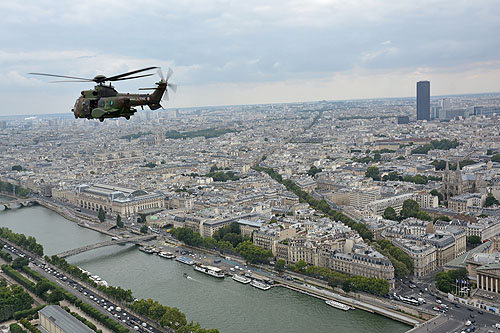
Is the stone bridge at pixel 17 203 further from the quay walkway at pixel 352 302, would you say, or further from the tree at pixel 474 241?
the tree at pixel 474 241

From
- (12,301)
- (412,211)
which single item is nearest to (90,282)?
(12,301)

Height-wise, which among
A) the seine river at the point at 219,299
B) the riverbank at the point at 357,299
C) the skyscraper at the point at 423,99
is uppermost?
the skyscraper at the point at 423,99

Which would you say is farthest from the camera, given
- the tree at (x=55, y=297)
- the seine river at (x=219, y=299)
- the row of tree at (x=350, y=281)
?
the row of tree at (x=350, y=281)

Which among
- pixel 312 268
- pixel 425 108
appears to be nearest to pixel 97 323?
pixel 312 268

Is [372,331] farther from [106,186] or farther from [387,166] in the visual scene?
[387,166]

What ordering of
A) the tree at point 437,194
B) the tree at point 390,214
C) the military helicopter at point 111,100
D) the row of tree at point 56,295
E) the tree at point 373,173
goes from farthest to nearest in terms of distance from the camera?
the tree at point 373,173 < the tree at point 437,194 < the tree at point 390,214 < the row of tree at point 56,295 < the military helicopter at point 111,100

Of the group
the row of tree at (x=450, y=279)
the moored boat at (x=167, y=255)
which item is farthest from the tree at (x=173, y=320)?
the row of tree at (x=450, y=279)
